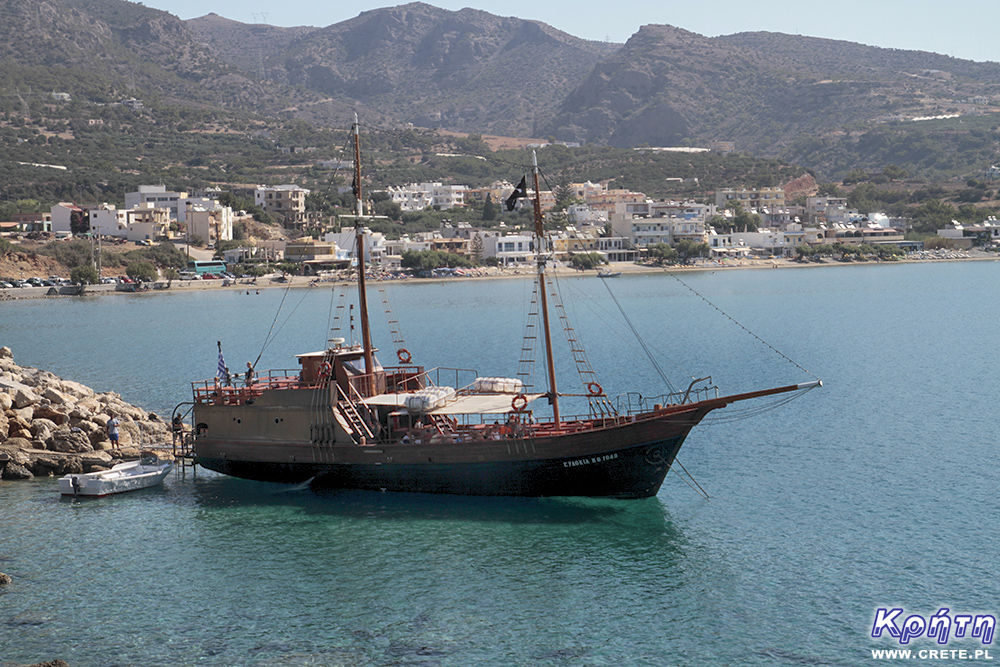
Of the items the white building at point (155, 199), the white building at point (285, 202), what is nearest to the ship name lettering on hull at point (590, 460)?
the white building at point (155, 199)

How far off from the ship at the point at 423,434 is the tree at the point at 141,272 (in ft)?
305

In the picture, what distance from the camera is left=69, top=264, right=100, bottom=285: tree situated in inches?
4377

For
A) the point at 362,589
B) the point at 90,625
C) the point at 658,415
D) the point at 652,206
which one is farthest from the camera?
the point at 652,206

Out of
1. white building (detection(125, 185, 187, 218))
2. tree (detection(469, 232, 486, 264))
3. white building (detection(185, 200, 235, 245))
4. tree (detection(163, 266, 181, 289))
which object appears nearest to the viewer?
tree (detection(163, 266, 181, 289))

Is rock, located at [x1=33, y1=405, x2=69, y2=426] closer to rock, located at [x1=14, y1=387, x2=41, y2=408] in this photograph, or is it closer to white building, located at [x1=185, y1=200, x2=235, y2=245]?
rock, located at [x1=14, y1=387, x2=41, y2=408]

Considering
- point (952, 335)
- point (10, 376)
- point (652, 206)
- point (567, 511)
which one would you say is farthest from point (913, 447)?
point (652, 206)

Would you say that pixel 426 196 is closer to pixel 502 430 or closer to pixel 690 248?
pixel 690 248

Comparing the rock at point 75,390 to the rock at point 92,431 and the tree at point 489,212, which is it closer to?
the rock at point 92,431

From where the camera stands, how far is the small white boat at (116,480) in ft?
88.8

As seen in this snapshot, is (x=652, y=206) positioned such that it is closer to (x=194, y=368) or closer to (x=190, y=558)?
(x=194, y=368)

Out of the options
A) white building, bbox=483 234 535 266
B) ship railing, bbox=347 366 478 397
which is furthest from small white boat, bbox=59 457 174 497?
white building, bbox=483 234 535 266

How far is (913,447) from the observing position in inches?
1240

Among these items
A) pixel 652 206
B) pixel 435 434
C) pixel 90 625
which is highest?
pixel 652 206

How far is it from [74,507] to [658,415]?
1581 cm
